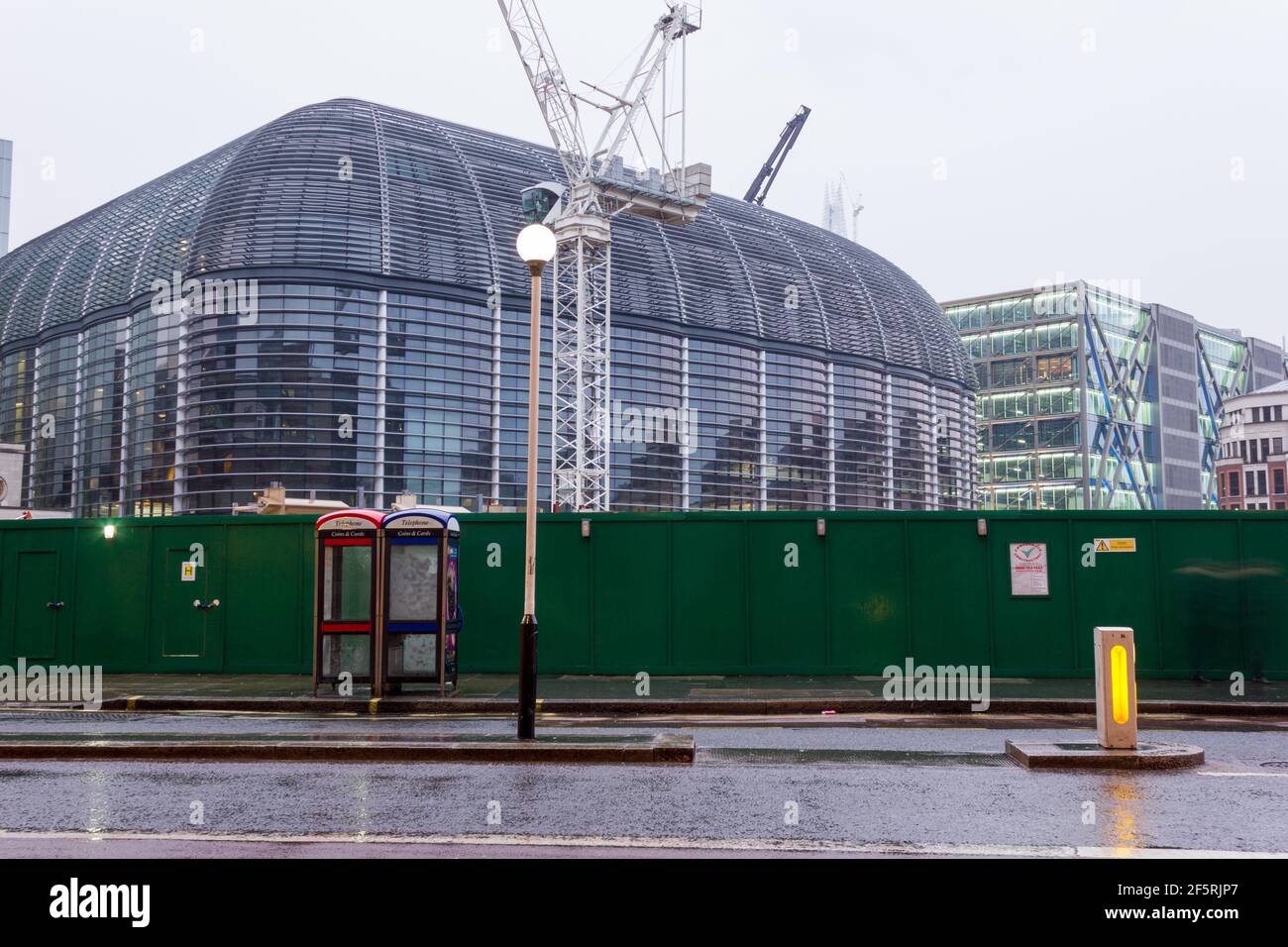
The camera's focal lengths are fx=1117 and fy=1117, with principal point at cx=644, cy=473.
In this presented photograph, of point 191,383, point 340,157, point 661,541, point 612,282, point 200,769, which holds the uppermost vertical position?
point 340,157

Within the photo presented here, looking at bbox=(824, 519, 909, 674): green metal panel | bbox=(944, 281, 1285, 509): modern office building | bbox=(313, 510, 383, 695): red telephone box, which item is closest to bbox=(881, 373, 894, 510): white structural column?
bbox=(944, 281, 1285, 509): modern office building

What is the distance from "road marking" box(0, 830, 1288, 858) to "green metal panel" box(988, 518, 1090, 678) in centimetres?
1199

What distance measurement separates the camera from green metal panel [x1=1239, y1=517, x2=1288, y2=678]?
17.7 metres

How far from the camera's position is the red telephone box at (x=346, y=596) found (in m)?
16.4

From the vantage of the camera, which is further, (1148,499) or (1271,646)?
(1148,499)

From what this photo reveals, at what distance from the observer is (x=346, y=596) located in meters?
16.8

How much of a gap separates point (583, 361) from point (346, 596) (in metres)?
56.2

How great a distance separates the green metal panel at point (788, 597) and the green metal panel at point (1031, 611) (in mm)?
2833

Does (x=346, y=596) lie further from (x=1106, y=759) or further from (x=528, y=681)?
(x=1106, y=759)

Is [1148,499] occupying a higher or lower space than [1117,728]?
higher
